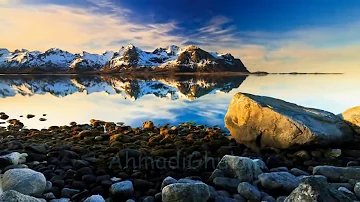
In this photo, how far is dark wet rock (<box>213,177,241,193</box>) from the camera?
5434mm

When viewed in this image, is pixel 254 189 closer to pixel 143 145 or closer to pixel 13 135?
pixel 143 145

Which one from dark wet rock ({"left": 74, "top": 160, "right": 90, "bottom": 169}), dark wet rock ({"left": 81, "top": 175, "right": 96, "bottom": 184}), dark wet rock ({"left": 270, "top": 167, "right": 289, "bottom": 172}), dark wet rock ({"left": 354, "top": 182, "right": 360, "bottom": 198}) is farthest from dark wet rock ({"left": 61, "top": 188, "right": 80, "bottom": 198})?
dark wet rock ({"left": 354, "top": 182, "right": 360, "bottom": 198})

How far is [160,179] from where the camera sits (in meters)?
5.98

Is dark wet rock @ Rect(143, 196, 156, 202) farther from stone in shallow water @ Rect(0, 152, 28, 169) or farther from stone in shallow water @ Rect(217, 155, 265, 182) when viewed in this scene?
stone in shallow water @ Rect(0, 152, 28, 169)

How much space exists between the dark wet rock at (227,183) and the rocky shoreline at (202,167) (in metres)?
0.02

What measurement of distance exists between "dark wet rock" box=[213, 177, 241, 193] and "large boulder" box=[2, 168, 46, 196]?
287 centimetres

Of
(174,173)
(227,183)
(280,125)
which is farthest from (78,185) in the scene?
(280,125)

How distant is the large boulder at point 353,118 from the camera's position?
8763mm

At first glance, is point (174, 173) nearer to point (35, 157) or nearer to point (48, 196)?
point (48, 196)

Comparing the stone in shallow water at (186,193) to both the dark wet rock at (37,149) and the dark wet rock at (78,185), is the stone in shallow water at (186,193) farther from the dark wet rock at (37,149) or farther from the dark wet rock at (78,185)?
the dark wet rock at (37,149)

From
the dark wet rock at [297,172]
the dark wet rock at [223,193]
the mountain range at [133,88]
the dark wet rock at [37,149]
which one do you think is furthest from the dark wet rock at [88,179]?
the mountain range at [133,88]

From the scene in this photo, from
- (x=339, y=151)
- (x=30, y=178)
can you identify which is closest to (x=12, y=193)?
(x=30, y=178)

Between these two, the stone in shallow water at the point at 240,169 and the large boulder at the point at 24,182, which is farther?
the stone in shallow water at the point at 240,169

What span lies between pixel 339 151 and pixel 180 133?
5207mm
